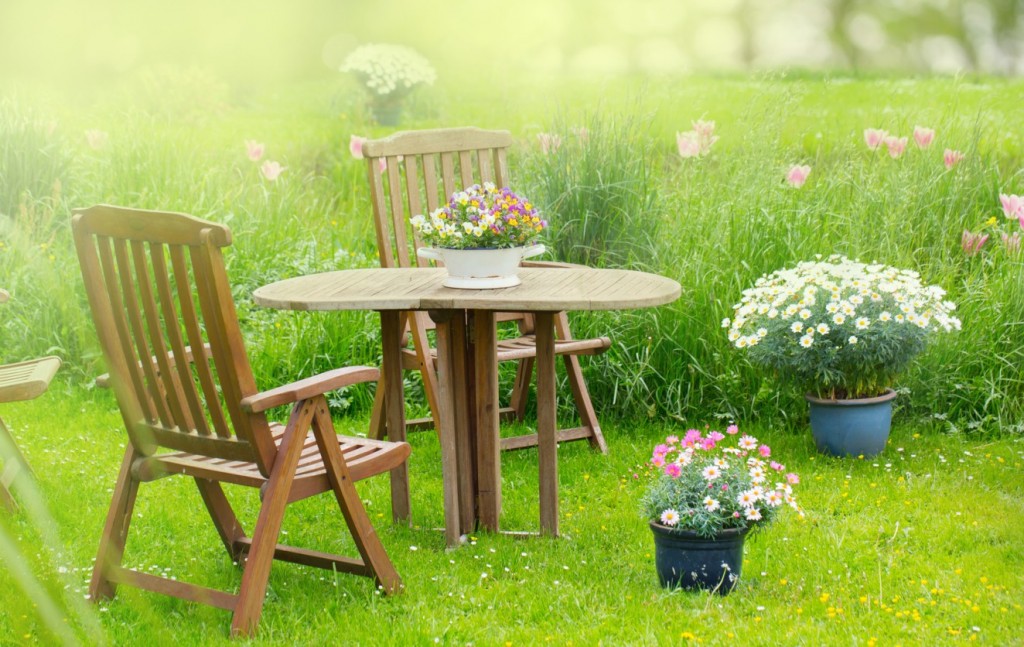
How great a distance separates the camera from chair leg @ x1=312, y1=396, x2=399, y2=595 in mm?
3023

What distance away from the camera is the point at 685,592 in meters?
3.28

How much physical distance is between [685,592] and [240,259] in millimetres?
3827

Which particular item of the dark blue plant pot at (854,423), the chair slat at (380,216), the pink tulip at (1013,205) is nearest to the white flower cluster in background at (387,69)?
the chair slat at (380,216)

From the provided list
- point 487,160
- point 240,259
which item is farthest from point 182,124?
point 487,160

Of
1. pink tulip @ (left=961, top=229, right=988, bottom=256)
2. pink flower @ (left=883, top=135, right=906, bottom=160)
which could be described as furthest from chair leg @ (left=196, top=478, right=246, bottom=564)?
pink flower @ (left=883, top=135, right=906, bottom=160)

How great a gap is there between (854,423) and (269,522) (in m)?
2.53

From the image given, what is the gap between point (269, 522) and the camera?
2.93 meters

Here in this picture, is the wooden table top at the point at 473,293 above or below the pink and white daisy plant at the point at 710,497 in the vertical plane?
above

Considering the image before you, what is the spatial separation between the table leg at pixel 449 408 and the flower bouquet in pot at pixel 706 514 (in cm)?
67

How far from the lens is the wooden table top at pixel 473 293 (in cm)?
335

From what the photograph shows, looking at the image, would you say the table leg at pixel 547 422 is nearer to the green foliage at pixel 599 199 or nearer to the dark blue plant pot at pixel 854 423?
the dark blue plant pot at pixel 854 423

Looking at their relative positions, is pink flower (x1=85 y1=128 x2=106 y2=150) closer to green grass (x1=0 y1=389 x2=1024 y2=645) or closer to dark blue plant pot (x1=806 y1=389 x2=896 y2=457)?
green grass (x1=0 y1=389 x2=1024 y2=645)

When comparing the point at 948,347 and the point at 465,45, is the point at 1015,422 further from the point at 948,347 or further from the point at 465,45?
the point at 465,45

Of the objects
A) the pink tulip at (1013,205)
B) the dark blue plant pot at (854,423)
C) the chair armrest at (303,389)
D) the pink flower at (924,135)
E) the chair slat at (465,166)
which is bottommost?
the dark blue plant pot at (854,423)
